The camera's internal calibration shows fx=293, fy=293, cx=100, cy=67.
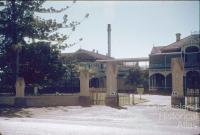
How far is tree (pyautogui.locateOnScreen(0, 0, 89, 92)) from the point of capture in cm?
Answer: 3041

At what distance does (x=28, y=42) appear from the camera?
31781mm

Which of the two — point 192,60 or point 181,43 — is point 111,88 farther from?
point 181,43

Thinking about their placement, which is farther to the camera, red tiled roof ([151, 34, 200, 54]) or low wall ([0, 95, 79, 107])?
red tiled roof ([151, 34, 200, 54])

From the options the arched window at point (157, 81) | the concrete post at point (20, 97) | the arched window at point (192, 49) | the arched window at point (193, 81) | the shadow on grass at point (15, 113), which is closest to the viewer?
the shadow on grass at point (15, 113)

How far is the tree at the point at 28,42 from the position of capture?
3041 centimetres

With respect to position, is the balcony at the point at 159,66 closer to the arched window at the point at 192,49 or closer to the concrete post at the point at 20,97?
the arched window at the point at 192,49

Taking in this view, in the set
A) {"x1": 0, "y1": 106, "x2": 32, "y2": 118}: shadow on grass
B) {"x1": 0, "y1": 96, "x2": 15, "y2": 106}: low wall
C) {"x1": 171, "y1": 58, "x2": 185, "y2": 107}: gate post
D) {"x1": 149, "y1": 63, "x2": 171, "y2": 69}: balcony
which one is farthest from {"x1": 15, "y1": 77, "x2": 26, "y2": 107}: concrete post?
{"x1": 149, "y1": 63, "x2": 171, "y2": 69}: balcony

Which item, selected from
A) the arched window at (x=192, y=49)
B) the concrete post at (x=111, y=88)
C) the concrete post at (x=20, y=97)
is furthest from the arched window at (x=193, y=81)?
the concrete post at (x=20, y=97)

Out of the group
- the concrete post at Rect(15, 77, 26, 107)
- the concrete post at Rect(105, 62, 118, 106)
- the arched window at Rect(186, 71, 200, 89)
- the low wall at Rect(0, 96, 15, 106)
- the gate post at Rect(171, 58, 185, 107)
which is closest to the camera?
the gate post at Rect(171, 58, 185, 107)

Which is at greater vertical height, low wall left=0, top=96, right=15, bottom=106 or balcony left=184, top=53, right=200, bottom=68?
balcony left=184, top=53, right=200, bottom=68

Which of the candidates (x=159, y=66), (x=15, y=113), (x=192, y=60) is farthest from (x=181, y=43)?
(x=15, y=113)

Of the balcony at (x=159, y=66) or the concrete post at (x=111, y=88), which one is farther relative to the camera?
the balcony at (x=159, y=66)

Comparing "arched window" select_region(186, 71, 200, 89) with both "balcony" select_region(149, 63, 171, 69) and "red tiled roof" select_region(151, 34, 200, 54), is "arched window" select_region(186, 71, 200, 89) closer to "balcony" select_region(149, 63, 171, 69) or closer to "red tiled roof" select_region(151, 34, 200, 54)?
"balcony" select_region(149, 63, 171, 69)

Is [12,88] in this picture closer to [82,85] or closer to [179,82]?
[82,85]
